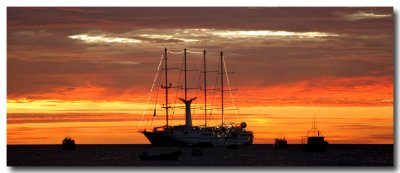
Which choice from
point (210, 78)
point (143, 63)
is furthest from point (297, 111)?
point (143, 63)

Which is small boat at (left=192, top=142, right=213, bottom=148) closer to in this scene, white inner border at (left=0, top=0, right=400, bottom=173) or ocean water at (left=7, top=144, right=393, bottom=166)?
ocean water at (left=7, top=144, right=393, bottom=166)

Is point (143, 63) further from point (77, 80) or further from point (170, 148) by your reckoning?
point (170, 148)

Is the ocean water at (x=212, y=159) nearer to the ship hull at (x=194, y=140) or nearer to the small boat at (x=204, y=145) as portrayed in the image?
the ship hull at (x=194, y=140)

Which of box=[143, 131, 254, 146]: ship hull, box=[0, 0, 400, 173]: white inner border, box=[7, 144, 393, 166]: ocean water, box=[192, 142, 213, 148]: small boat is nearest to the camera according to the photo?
box=[0, 0, 400, 173]: white inner border

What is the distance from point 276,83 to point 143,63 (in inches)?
110

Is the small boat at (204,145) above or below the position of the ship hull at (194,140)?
below

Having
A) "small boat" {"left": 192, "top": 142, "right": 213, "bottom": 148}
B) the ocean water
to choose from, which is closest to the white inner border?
the ocean water

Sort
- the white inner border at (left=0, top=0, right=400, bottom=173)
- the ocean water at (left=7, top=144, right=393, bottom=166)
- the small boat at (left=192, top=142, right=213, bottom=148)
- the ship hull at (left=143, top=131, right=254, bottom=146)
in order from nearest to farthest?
the white inner border at (left=0, top=0, right=400, bottom=173)
the ocean water at (left=7, top=144, right=393, bottom=166)
the ship hull at (left=143, top=131, right=254, bottom=146)
the small boat at (left=192, top=142, right=213, bottom=148)

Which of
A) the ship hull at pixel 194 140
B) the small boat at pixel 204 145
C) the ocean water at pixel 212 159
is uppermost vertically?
the ship hull at pixel 194 140
